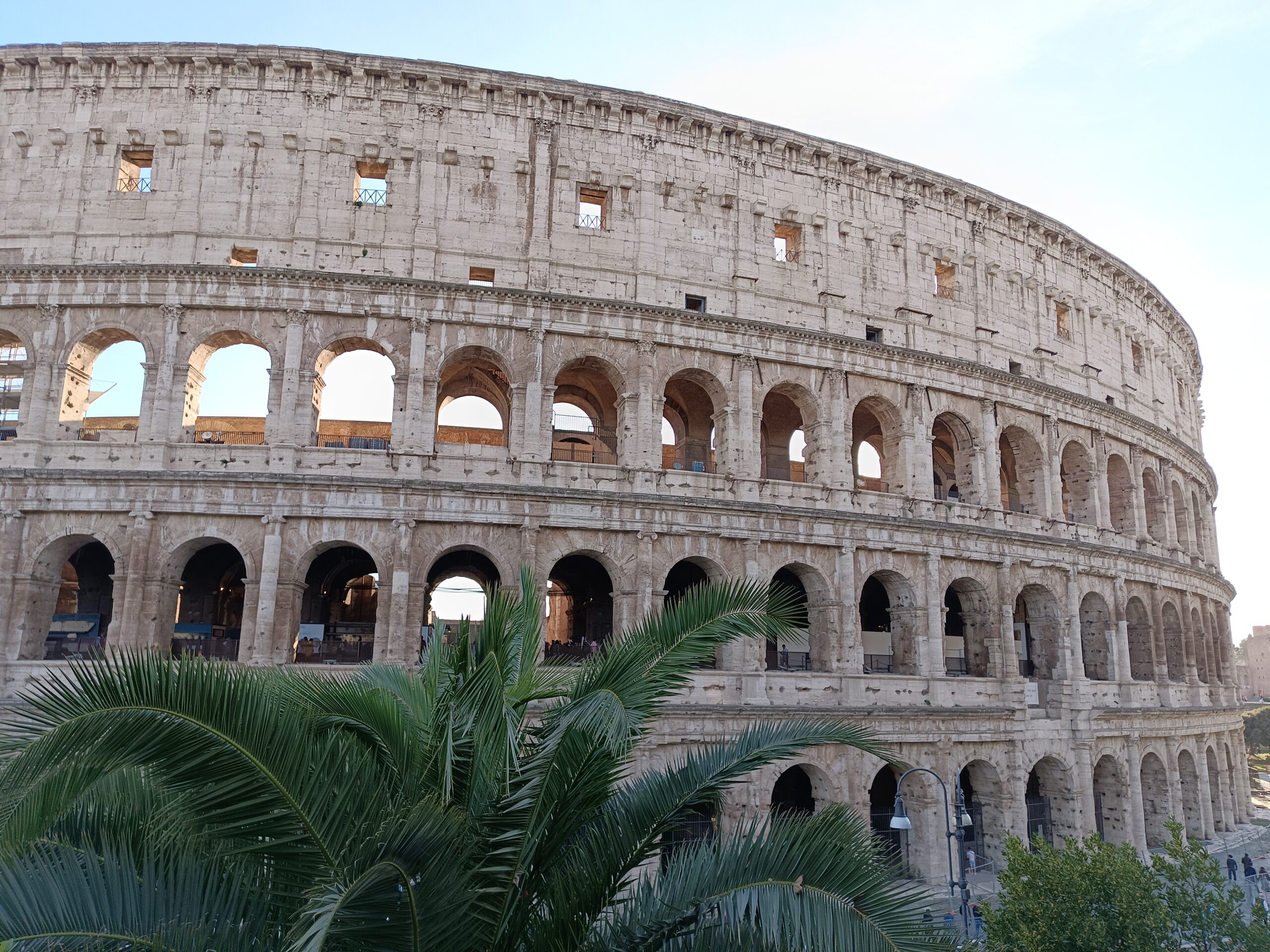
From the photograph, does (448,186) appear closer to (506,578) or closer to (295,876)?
(506,578)

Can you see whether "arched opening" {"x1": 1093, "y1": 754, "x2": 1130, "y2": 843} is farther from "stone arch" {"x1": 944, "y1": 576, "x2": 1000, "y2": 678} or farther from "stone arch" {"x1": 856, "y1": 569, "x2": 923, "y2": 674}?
"stone arch" {"x1": 856, "y1": 569, "x2": 923, "y2": 674}

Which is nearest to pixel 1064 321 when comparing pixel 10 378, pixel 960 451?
pixel 960 451

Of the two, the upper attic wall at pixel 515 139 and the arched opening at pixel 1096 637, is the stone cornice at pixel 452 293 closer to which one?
the upper attic wall at pixel 515 139

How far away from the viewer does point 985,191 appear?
30281 mm

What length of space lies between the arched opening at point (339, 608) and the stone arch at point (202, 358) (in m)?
4.97

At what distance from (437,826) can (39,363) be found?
22.1 meters

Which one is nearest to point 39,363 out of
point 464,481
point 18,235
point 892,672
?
point 18,235

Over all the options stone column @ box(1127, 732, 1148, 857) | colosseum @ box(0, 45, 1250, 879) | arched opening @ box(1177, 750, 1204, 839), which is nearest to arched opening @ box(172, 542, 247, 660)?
colosseum @ box(0, 45, 1250, 879)

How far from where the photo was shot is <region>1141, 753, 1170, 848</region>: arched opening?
3039cm

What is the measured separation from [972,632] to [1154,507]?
12720 millimetres

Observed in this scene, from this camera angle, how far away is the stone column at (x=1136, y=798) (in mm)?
28891

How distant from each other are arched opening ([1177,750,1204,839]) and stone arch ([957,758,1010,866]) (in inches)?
402

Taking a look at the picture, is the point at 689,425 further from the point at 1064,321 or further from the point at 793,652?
the point at 1064,321

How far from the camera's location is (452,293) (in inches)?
937
